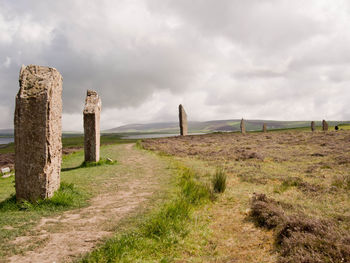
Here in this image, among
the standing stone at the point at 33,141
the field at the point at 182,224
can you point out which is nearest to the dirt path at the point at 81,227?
the field at the point at 182,224

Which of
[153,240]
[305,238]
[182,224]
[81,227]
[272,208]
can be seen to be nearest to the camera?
[305,238]

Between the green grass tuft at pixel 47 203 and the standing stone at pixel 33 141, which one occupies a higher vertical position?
the standing stone at pixel 33 141

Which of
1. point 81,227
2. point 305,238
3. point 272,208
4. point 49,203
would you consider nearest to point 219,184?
point 272,208

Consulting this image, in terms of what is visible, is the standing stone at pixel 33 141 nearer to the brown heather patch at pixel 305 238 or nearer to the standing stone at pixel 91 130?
the brown heather patch at pixel 305 238

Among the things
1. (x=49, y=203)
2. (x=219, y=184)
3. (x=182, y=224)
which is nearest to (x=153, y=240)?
(x=182, y=224)

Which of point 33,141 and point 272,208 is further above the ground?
point 33,141

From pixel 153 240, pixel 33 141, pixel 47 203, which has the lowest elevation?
pixel 153 240

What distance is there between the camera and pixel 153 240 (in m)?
4.73

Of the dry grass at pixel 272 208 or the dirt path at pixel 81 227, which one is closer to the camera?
the dirt path at pixel 81 227

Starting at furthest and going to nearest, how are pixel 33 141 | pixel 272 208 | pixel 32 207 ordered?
pixel 33 141, pixel 32 207, pixel 272 208

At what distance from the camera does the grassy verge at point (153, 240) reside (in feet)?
13.5

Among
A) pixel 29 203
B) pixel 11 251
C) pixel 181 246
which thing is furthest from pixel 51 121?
pixel 181 246

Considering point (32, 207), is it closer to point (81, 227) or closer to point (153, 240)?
point (81, 227)

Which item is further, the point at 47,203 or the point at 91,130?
the point at 91,130
